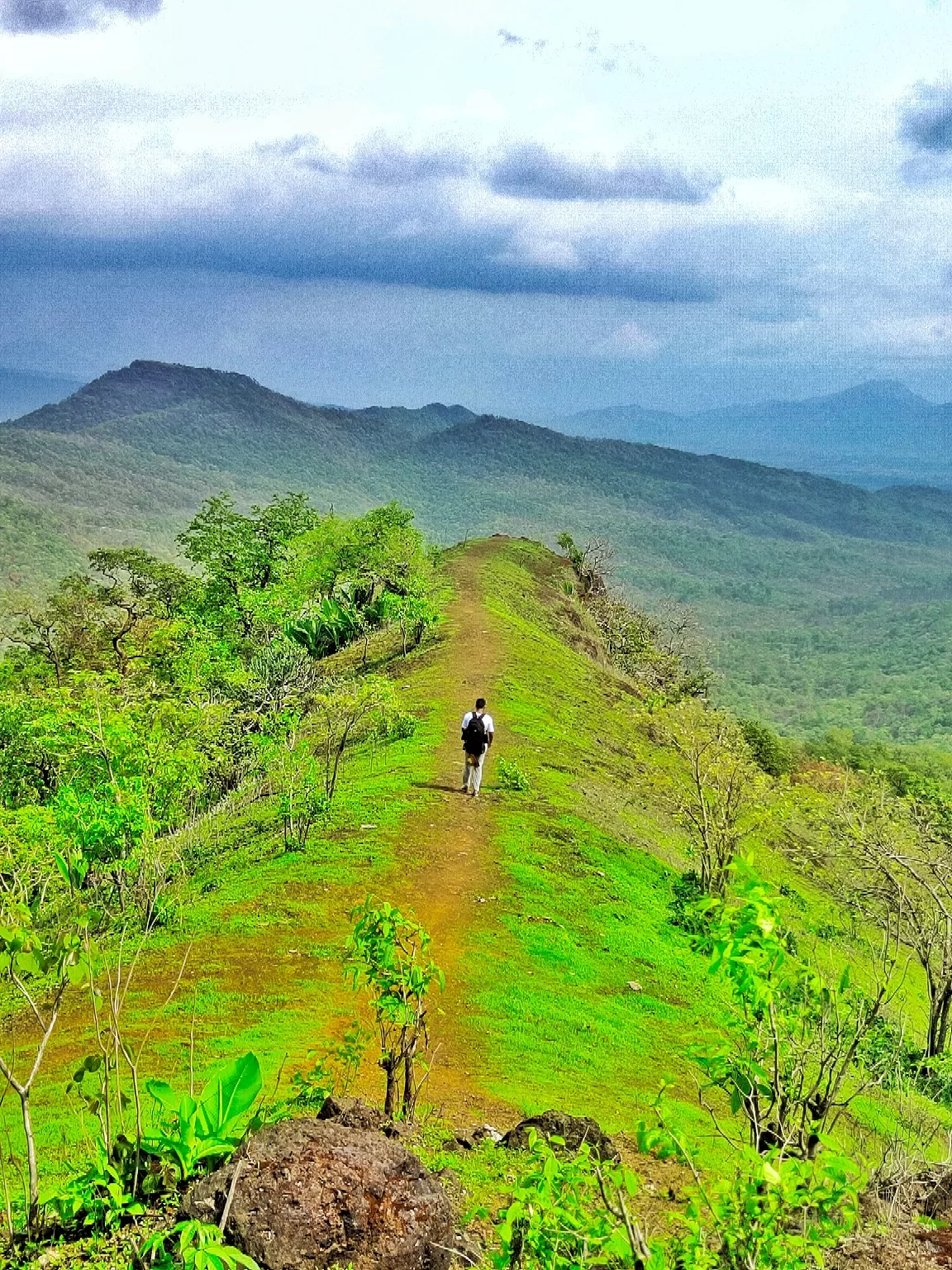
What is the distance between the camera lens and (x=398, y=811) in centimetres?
1931

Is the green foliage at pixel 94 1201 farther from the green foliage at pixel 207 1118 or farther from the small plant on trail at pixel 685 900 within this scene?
the small plant on trail at pixel 685 900

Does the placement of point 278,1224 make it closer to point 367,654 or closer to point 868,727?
point 367,654

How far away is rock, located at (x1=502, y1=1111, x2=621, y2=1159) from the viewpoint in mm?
7824

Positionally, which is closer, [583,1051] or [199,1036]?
[199,1036]

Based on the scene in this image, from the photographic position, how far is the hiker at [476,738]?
19516mm

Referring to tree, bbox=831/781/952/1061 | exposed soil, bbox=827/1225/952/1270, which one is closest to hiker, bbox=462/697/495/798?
tree, bbox=831/781/952/1061


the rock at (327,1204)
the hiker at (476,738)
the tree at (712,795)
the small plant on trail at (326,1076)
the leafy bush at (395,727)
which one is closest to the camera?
the rock at (327,1204)

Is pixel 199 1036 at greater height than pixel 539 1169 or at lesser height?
lesser

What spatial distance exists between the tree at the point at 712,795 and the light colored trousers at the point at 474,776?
4409 millimetres

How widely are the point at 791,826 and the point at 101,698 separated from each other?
24.0m

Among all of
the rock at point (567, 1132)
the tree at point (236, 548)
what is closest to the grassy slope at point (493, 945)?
the rock at point (567, 1132)

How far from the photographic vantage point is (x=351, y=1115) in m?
7.37

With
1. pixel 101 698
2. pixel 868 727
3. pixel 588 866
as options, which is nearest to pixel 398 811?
pixel 588 866

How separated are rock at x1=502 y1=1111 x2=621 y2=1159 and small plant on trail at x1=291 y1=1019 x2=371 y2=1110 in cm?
148
